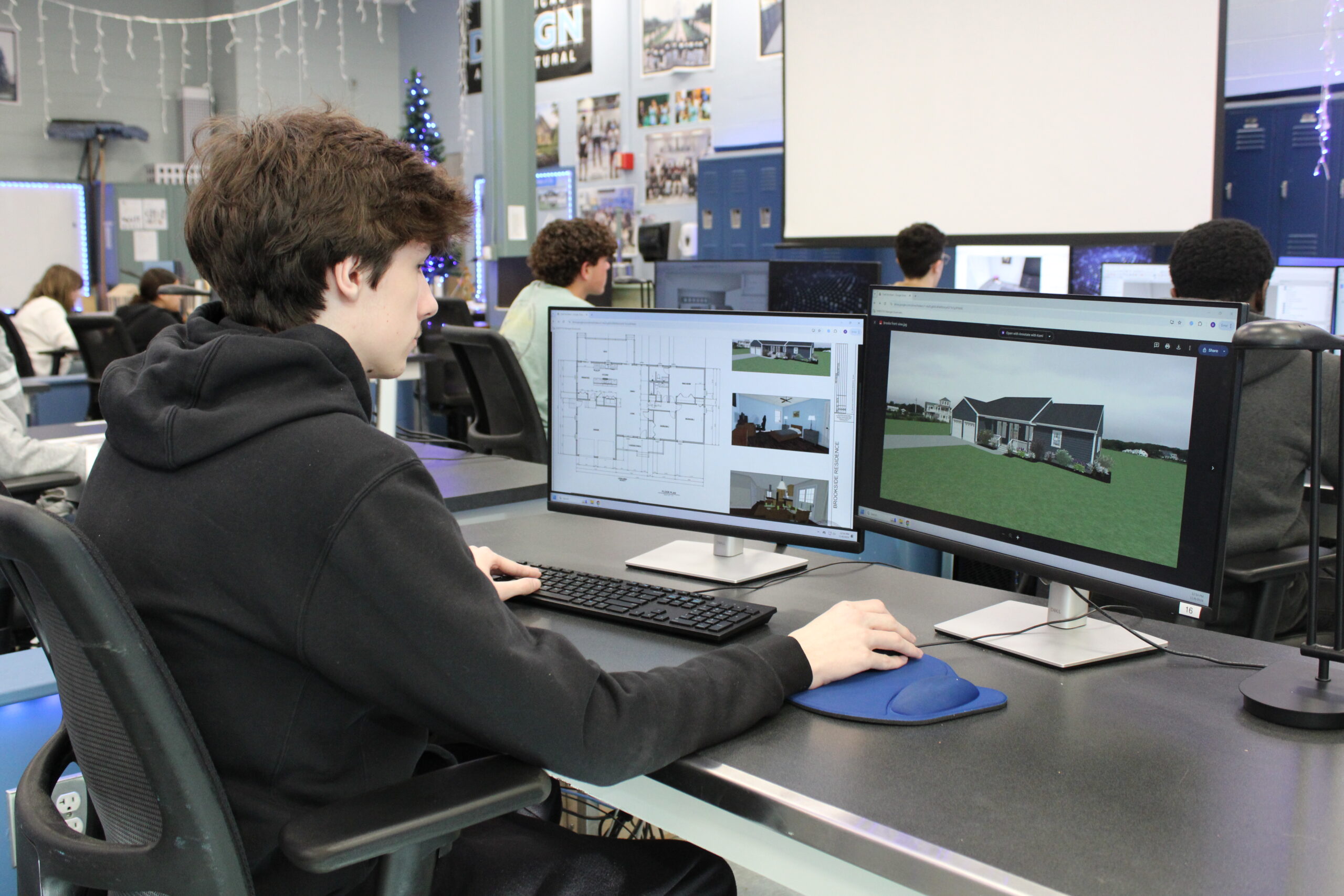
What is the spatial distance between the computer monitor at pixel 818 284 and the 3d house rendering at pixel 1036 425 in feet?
7.91

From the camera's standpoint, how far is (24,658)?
150 centimetres

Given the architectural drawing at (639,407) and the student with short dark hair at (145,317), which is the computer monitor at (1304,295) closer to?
the architectural drawing at (639,407)

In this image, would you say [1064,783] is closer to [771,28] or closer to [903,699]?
[903,699]

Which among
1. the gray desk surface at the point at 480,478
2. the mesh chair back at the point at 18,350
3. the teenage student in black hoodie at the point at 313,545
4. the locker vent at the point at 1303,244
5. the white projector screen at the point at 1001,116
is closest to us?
the teenage student in black hoodie at the point at 313,545

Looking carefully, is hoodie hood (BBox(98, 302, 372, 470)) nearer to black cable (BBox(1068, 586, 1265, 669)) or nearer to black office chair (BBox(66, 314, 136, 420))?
black cable (BBox(1068, 586, 1265, 669))

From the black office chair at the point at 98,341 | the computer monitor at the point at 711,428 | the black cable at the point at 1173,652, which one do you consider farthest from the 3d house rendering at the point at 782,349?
the black office chair at the point at 98,341

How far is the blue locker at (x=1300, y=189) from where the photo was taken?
14.3 feet

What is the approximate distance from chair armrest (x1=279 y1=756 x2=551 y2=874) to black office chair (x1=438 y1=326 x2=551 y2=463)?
226cm

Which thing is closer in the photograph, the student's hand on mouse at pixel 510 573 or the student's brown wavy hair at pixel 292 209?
the student's brown wavy hair at pixel 292 209

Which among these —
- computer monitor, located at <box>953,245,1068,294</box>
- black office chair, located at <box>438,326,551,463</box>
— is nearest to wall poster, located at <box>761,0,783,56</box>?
computer monitor, located at <box>953,245,1068,294</box>

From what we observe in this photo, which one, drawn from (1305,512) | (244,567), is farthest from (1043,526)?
(1305,512)

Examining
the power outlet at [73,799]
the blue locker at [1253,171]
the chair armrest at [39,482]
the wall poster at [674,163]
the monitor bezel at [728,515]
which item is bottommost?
the power outlet at [73,799]

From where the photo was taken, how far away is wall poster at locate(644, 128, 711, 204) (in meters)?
7.65

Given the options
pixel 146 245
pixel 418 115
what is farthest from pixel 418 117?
pixel 146 245
